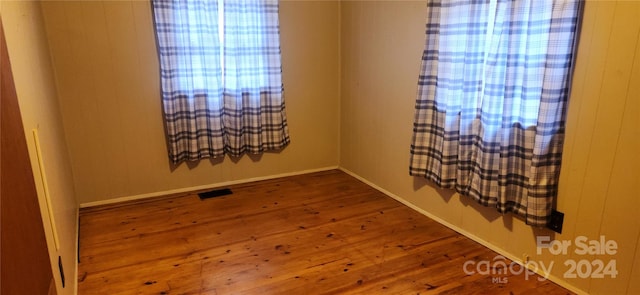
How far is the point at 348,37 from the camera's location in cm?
382

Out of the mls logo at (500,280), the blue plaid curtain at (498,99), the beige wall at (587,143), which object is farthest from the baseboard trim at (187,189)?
the mls logo at (500,280)

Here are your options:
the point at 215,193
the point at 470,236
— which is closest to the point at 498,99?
the point at 470,236

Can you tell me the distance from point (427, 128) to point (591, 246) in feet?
3.87

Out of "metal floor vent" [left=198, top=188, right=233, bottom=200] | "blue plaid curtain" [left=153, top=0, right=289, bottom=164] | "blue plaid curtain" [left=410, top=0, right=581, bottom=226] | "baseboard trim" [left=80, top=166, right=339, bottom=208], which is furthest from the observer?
"metal floor vent" [left=198, top=188, right=233, bottom=200]

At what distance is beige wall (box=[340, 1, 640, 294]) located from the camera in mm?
1825

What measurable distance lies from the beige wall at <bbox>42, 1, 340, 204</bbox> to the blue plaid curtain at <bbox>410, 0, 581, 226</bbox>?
141 cm

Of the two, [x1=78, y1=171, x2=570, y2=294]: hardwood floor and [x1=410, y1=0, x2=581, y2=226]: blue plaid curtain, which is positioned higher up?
[x1=410, y1=0, x2=581, y2=226]: blue plaid curtain

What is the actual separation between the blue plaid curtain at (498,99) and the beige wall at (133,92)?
1.41m

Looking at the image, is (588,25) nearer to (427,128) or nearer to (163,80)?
(427,128)

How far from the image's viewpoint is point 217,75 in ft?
11.3

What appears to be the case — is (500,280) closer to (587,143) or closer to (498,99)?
(587,143)

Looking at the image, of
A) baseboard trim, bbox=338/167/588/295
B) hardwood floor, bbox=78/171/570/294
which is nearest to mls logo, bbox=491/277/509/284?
hardwood floor, bbox=78/171/570/294

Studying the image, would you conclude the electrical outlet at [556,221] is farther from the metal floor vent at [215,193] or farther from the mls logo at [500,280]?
the metal floor vent at [215,193]

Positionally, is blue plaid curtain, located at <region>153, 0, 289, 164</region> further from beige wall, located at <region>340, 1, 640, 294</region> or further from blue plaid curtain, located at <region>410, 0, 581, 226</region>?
blue plaid curtain, located at <region>410, 0, 581, 226</region>
